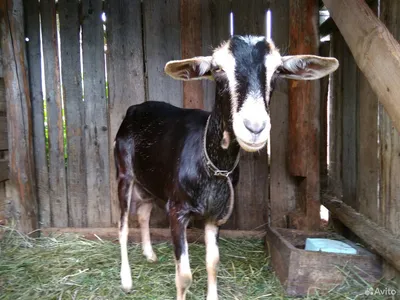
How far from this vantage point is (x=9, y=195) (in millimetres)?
4355

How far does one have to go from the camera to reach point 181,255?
2.87 meters

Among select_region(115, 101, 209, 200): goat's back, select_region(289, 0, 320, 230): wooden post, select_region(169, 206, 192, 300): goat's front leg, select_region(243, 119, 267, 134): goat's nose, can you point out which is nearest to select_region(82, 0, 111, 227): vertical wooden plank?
select_region(115, 101, 209, 200): goat's back

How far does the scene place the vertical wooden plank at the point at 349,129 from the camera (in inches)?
148

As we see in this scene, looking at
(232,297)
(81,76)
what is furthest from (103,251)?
(81,76)

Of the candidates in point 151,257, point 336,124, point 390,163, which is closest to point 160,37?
point 336,124

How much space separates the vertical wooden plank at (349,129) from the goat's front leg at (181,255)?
1817mm

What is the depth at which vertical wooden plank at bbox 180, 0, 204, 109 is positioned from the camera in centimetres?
418

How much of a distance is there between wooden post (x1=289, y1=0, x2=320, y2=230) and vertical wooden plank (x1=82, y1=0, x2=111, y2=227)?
220 centimetres

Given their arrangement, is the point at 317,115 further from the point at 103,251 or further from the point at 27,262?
the point at 27,262

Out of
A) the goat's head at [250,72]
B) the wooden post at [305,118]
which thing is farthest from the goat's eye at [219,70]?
the wooden post at [305,118]

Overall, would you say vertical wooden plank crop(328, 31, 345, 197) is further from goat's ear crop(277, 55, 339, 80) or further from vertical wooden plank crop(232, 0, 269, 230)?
goat's ear crop(277, 55, 339, 80)

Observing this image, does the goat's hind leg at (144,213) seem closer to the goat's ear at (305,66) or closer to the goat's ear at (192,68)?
the goat's ear at (192,68)

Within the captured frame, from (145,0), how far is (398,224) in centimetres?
353

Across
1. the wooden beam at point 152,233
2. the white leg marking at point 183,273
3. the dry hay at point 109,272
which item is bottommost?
the dry hay at point 109,272
